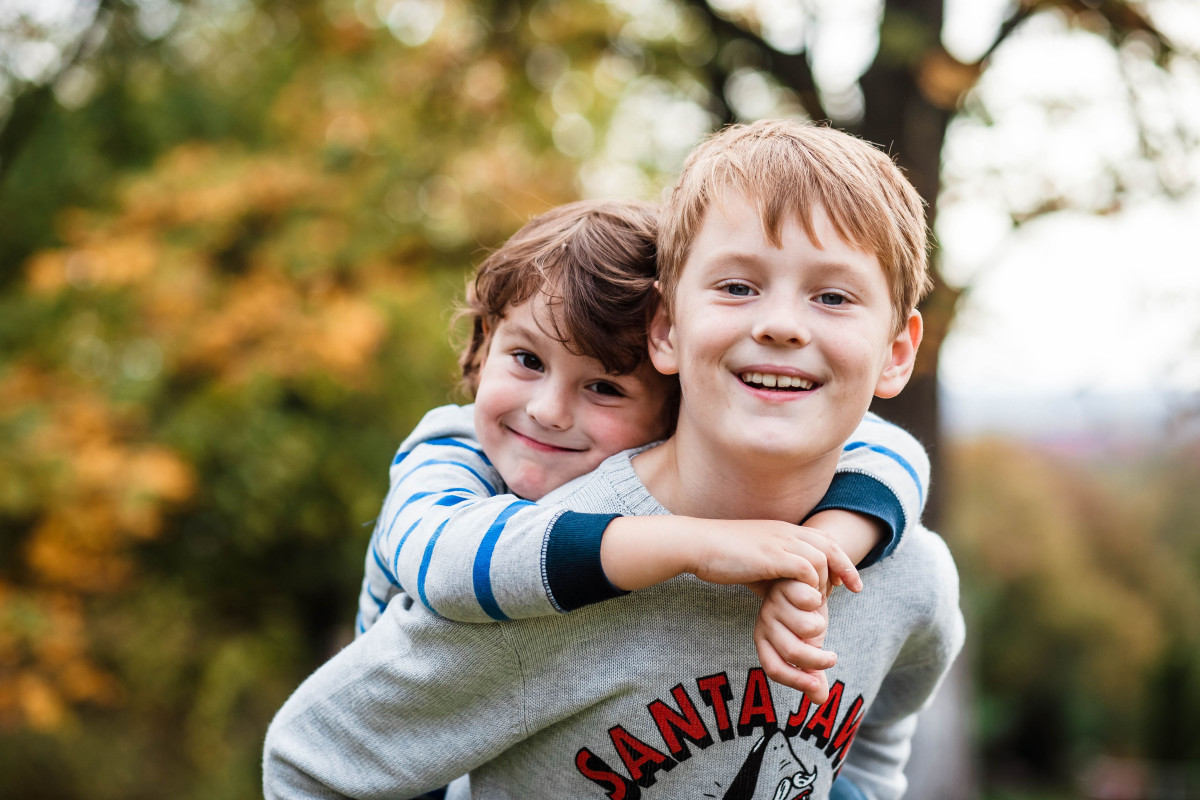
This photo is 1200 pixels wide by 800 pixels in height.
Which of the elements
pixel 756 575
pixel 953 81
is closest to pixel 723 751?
pixel 756 575

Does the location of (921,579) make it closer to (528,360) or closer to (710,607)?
(710,607)

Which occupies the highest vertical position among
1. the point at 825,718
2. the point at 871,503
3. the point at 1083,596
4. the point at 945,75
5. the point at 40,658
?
the point at 945,75

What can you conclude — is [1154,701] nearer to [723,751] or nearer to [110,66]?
[110,66]

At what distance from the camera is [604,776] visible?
1.58 metres

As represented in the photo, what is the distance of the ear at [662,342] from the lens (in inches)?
62.9

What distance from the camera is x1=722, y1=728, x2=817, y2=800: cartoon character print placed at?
62.4 inches

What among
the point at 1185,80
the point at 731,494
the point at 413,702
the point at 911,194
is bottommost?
the point at 413,702

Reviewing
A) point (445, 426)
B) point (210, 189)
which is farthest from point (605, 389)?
point (210, 189)

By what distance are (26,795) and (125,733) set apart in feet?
2.70

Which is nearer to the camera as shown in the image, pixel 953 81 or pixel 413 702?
pixel 413 702

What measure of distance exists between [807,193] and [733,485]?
0.43 metres

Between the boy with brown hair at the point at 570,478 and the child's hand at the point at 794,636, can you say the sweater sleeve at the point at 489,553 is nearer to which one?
the boy with brown hair at the point at 570,478

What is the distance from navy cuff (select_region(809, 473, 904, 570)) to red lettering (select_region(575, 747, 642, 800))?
483mm

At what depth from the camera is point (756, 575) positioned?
4.43 ft
